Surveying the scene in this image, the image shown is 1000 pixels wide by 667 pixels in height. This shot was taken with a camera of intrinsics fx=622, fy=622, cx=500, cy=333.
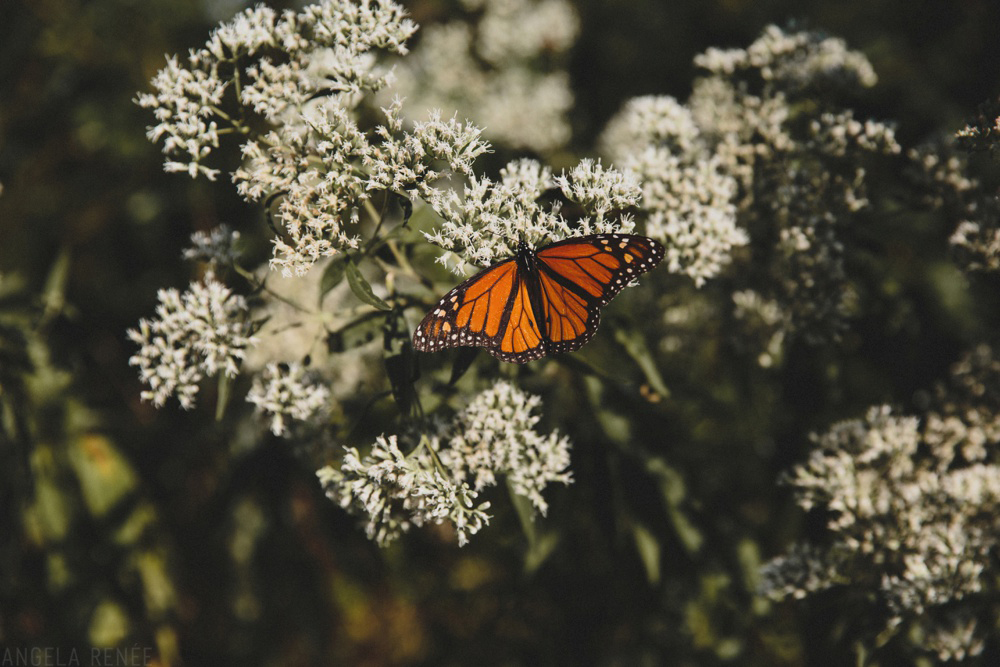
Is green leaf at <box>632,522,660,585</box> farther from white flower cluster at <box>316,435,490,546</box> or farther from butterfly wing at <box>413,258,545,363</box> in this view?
butterfly wing at <box>413,258,545,363</box>

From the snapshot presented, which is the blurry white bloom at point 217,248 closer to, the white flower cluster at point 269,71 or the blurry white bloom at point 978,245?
the white flower cluster at point 269,71

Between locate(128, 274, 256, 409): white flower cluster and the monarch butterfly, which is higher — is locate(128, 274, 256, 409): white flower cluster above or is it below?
above

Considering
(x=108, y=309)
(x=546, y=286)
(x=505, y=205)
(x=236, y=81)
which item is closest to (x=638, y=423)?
(x=546, y=286)

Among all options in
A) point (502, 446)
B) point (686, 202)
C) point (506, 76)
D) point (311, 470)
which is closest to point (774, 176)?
point (686, 202)

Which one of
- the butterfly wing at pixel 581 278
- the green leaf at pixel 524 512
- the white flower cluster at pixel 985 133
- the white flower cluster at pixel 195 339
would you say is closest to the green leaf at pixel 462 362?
the butterfly wing at pixel 581 278

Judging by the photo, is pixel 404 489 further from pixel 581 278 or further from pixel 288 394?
pixel 581 278

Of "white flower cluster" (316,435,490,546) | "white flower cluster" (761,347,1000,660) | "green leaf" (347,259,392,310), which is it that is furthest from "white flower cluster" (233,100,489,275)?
"white flower cluster" (761,347,1000,660)
